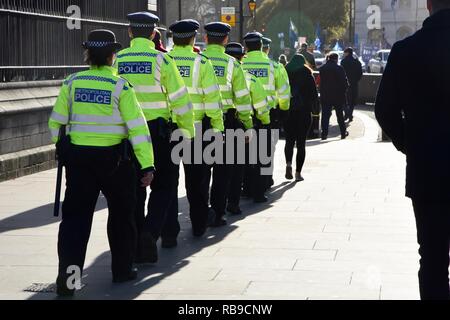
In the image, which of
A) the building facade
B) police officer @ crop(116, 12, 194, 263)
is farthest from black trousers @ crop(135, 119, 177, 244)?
the building facade

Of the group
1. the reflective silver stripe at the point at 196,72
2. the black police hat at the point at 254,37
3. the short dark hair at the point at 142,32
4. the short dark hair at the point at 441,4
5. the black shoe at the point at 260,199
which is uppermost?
the short dark hair at the point at 441,4

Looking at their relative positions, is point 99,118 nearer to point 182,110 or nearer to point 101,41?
point 101,41

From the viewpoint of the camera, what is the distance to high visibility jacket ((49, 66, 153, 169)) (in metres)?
6.83

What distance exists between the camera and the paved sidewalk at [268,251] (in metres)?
6.86

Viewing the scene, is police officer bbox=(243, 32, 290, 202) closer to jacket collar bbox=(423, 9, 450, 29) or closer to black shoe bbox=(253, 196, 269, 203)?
black shoe bbox=(253, 196, 269, 203)

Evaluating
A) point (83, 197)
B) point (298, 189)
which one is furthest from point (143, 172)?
point (298, 189)

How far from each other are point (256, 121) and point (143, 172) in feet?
16.2

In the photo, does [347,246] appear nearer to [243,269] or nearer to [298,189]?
[243,269]

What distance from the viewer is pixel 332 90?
856 inches

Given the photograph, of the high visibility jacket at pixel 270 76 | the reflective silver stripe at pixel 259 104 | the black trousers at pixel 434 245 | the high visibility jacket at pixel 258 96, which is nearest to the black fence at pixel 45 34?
the high visibility jacket at pixel 270 76

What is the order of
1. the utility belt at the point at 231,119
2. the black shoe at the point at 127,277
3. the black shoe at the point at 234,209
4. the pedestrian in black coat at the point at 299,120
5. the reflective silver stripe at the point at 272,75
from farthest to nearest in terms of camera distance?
1. the pedestrian in black coat at the point at 299,120
2. the reflective silver stripe at the point at 272,75
3. the black shoe at the point at 234,209
4. the utility belt at the point at 231,119
5. the black shoe at the point at 127,277

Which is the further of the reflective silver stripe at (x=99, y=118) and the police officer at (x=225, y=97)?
the police officer at (x=225, y=97)

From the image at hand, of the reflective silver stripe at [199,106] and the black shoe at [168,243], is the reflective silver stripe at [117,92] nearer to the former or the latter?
the black shoe at [168,243]
